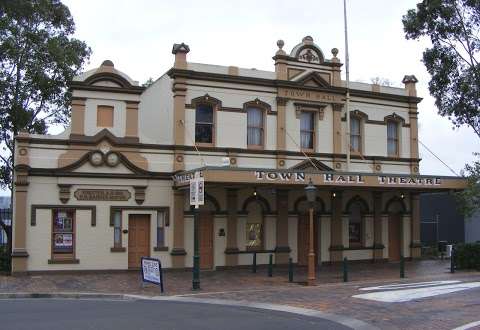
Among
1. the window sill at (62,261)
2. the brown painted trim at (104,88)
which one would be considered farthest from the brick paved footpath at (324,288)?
the brown painted trim at (104,88)

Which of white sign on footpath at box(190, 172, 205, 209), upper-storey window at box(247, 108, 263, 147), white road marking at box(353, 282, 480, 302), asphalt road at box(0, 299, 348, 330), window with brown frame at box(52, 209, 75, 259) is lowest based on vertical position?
asphalt road at box(0, 299, 348, 330)

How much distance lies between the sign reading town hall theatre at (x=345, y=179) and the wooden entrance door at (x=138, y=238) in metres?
4.93

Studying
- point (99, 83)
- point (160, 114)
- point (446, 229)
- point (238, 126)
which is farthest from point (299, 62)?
point (446, 229)

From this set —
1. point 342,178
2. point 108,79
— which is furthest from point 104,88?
point 342,178

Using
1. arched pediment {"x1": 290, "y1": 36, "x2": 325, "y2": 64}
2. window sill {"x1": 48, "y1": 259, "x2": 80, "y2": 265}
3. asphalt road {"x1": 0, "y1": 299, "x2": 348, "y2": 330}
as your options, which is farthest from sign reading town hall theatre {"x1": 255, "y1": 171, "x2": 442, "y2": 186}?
asphalt road {"x1": 0, "y1": 299, "x2": 348, "y2": 330}

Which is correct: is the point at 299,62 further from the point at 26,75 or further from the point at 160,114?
the point at 26,75

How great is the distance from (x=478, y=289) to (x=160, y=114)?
1469cm

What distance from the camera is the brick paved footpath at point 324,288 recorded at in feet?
44.9

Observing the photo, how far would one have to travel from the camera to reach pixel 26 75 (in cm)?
2652

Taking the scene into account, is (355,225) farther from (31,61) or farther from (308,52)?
(31,61)

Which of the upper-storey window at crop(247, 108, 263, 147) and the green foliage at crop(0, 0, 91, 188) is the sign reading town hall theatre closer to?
the upper-storey window at crop(247, 108, 263, 147)

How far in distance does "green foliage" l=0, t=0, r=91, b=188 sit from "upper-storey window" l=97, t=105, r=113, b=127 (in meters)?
4.01

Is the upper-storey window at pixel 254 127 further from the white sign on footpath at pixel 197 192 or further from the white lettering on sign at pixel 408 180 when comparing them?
the white sign on footpath at pixel 197 192

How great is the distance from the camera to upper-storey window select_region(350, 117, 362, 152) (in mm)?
29438
